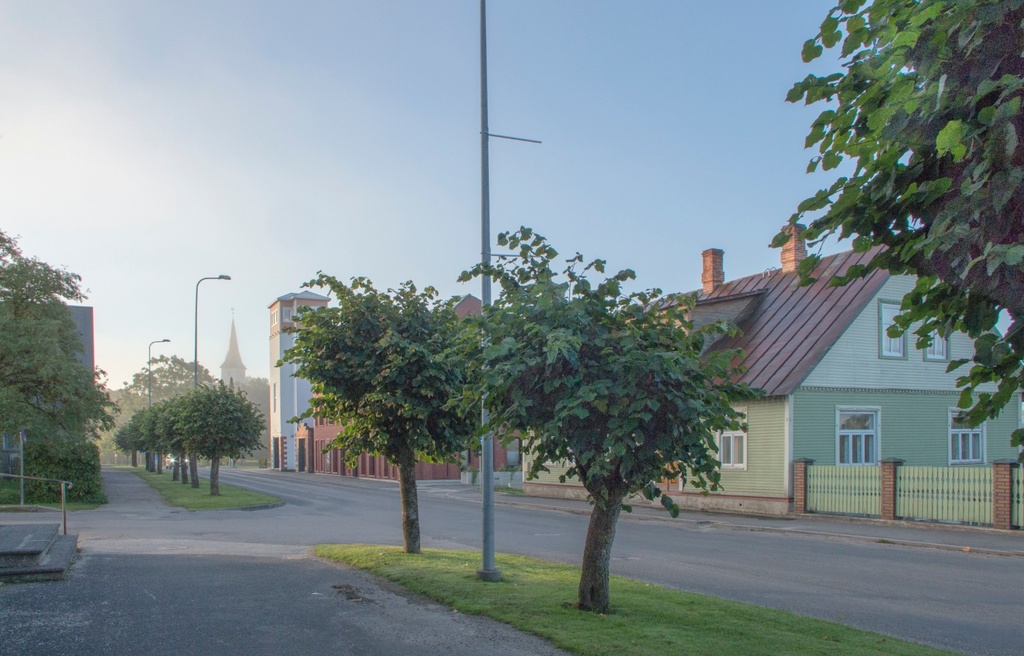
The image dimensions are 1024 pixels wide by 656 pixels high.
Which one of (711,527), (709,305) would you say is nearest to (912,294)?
(711,527)

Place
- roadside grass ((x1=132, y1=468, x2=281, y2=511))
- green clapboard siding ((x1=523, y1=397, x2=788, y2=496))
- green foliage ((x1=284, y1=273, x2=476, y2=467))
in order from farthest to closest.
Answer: roadside grass ((x1=132, y1=468, x2=281, y2=511)) < green clapboard siding ((x1=523, y1=397, x2=788, y2=496)) < green foliage ((x1=284, y1=273, x2=476, y2=467))

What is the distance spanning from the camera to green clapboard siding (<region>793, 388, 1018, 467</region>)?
1015 inches

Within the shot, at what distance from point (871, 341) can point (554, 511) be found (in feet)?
36.3

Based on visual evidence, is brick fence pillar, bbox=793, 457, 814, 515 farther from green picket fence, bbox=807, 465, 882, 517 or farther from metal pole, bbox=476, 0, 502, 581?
metal pole, bbox=476, 0, 502, 581

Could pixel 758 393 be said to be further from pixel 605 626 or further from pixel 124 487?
pixel 124 487

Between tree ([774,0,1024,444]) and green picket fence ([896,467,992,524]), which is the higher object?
tree ([774,0,1024,444])

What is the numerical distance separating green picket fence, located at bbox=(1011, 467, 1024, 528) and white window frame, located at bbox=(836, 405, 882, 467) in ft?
21.3

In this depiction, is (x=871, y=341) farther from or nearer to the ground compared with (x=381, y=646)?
farther from the ground

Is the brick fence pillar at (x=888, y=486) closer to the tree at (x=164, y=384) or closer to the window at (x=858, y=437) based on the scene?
the window at (x=858, y=437)

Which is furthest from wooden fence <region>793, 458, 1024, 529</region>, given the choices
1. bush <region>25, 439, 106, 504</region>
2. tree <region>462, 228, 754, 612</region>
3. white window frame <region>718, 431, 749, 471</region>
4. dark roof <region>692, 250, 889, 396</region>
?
bush <region>25, 439, 106, 504</region>

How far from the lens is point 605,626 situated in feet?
25.9

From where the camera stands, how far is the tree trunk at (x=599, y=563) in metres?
8.66

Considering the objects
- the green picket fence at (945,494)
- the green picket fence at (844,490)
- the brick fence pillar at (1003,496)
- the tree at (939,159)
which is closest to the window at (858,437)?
the green picket fence at (844,490)

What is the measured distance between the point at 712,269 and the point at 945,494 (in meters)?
16.1
